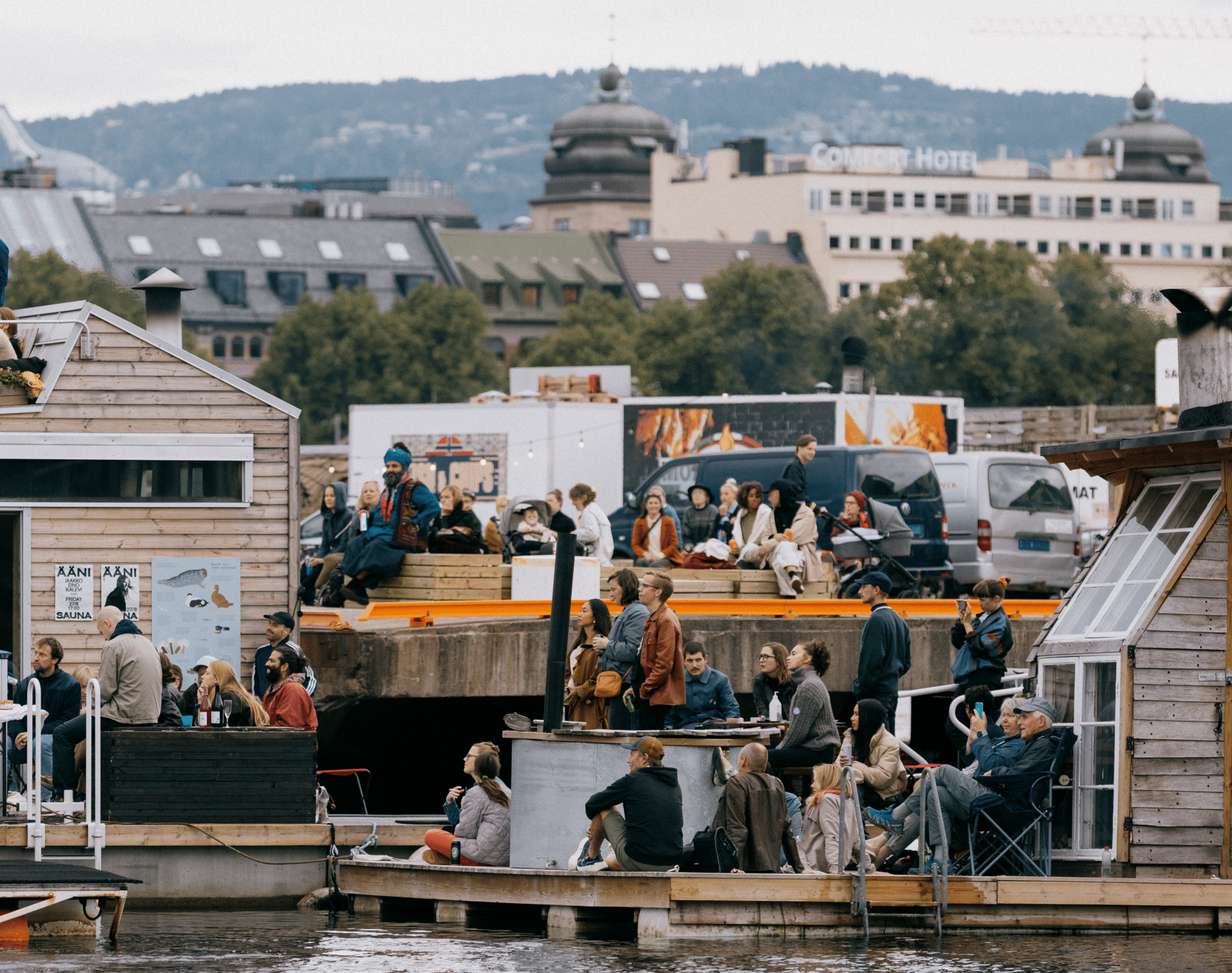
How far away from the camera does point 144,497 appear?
20547mm

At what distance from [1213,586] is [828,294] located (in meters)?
106

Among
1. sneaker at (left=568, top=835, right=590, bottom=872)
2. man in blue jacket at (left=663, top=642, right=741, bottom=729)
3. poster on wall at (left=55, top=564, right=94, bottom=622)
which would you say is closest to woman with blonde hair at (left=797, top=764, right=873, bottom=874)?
man in blue jacket at (left=663, top=642, right=741, bottom=729)

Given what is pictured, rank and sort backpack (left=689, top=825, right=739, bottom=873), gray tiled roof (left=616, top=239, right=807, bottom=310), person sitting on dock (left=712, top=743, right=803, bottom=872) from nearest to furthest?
person sitting on dock (left=712, top=743, right=803, bottom=872) < backpack (left=689, top=825, right=739, bottom=873) < gray tiled roof (left=616, top=239, right=807, bottom=310)

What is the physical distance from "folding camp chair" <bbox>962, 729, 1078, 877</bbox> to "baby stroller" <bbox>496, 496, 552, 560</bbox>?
7.68m

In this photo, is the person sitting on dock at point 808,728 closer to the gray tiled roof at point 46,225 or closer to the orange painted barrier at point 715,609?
the orange painted barrier at point 715,609

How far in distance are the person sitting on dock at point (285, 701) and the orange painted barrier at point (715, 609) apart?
3.08m

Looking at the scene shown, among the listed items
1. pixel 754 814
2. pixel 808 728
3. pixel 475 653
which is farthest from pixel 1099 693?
pixel 475 653

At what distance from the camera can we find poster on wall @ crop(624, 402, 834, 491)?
34.3m

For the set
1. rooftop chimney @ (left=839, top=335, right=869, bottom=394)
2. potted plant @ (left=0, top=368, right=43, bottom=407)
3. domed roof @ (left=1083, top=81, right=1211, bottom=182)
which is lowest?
potted plant @ (left=0, top=368, right=43, bottom=407)

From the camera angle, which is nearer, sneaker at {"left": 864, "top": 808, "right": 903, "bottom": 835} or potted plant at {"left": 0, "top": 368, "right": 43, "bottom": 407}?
sneaker at {"left": 864, "top": 808, "right": 903, "bottom": 835}

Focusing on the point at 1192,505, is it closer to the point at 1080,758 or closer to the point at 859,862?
the point at 1080,758

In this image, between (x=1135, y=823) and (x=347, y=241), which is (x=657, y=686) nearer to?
(x=1135, y=823)

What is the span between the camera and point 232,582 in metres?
20.5

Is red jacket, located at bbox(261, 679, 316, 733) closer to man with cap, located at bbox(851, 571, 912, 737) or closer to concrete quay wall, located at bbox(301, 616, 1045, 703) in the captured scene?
concrete quay wall, located at bbox(301, 616, 1045, 703)
